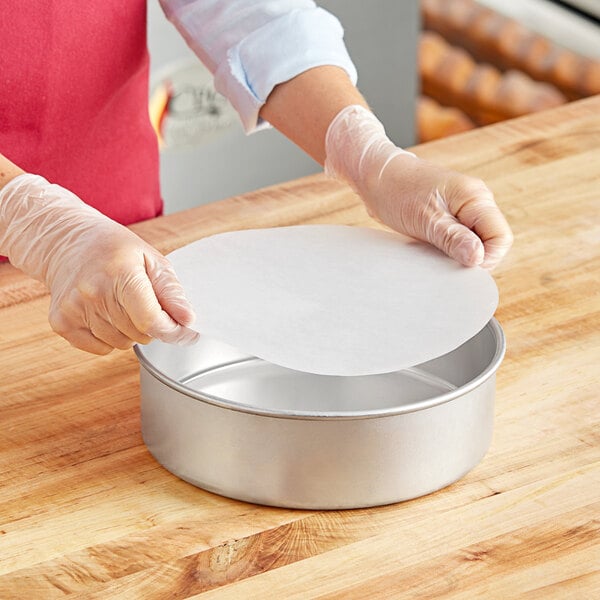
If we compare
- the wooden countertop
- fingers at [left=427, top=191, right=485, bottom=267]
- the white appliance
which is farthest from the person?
the white appliance

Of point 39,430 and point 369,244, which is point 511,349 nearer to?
point 369,244

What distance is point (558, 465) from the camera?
3.37 feet

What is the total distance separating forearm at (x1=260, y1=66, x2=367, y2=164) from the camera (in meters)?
1.38

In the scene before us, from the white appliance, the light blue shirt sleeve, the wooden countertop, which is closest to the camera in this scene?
the wooden countertop

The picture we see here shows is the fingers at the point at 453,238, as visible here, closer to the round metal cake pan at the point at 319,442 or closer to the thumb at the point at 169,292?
the round metal cake pan at the point at 319,442

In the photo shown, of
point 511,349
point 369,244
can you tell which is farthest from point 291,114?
point 511,349

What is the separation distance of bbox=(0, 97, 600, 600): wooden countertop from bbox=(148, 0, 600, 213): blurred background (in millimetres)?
1298

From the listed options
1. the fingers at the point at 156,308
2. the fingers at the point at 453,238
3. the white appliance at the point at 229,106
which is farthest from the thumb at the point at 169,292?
the white appliance at the point at 229,106

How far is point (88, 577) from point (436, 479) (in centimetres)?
31

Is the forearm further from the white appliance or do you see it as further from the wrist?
the white appliance

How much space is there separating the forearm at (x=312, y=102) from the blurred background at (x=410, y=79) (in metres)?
1.12

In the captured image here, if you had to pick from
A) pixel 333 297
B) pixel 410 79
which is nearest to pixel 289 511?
pixel 333 297

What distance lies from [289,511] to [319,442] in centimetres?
10

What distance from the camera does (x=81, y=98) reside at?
1.45m
